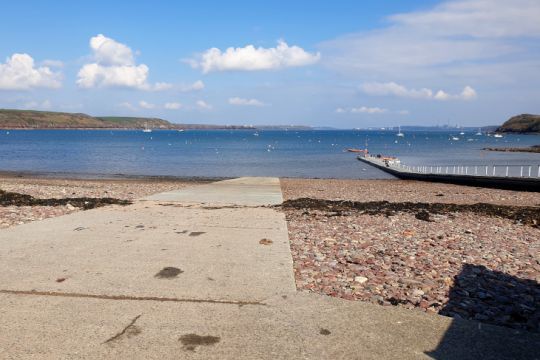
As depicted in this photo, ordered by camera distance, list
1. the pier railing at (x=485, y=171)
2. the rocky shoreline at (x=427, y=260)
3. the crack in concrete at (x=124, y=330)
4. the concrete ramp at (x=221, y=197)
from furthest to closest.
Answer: the pier railing at (x=485, y=171), the concrete ramp at (x=221, y=197), the rocky shoreline at (x=427, y=260), the crack in concrete at (x=124, y=330)

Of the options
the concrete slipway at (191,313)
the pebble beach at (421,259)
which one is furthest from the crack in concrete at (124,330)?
the pebble beach at (421,259)

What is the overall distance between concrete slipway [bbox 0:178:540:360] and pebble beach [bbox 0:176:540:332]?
1.59 feet

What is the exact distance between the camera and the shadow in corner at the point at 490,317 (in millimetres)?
4406

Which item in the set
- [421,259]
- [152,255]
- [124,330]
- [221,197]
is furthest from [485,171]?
[124,330]

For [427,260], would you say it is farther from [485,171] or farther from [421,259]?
[485,171]

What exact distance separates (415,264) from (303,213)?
5971 mm

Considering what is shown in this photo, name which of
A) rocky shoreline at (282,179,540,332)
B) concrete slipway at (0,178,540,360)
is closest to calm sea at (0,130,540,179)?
rocky shoreline at (282,179,540,332)

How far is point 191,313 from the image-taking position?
5.12 m

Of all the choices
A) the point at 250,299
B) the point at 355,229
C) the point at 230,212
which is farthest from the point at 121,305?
the point at 230,212

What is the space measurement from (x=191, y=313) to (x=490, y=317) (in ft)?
11.1

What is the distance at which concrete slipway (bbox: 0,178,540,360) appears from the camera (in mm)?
4344

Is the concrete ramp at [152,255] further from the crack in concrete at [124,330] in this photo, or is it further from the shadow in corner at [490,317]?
the shadow in corner at [490,317]

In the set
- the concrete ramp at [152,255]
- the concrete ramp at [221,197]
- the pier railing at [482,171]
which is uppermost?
the concrete ramp at [152,255]

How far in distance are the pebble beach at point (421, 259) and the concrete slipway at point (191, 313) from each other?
485mm
